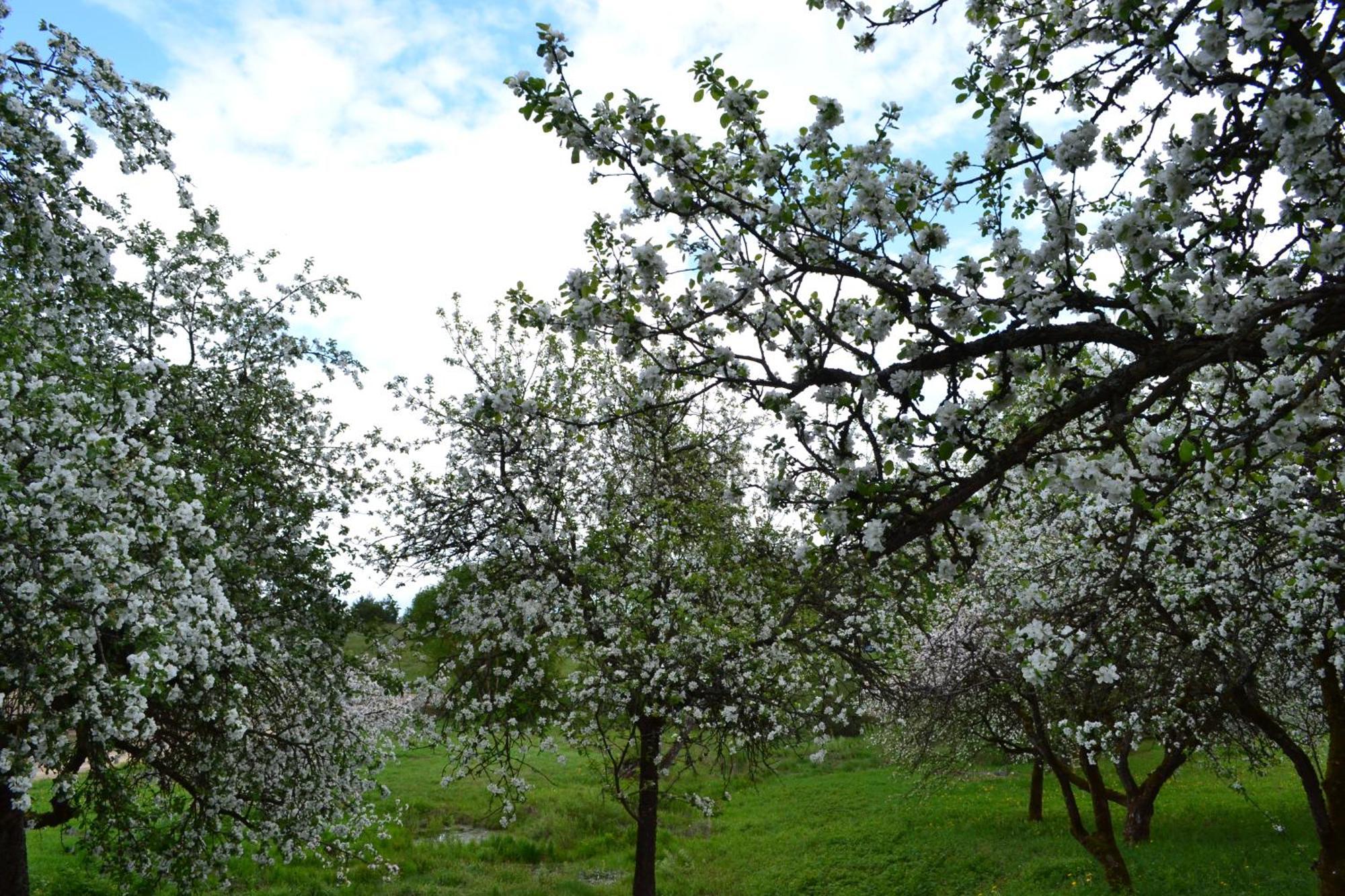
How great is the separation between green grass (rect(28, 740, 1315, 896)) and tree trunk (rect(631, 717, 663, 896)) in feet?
4.44

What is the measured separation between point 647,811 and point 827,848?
6.78m

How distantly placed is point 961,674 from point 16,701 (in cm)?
1254

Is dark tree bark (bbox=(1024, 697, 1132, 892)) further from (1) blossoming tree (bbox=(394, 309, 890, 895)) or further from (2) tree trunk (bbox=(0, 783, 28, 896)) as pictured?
(2) tree trunk (bbox=(0, 783, 28, 896))

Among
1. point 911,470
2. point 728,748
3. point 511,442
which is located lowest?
point 728,748

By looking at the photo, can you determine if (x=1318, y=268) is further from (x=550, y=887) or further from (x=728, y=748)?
(x=550, y=887)

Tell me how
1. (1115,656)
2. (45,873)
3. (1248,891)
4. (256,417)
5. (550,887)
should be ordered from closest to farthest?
(1115,656)
(256,417)
(1248,891)
(45,873)
(550,887)

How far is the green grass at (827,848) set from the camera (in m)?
13.7

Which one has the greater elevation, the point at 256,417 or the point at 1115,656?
the point at 256,417

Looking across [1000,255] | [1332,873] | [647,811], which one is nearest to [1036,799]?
[1332,873]

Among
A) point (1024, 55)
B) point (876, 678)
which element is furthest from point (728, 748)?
point (1024, 55)

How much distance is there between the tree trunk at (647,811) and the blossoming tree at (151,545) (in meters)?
3.97

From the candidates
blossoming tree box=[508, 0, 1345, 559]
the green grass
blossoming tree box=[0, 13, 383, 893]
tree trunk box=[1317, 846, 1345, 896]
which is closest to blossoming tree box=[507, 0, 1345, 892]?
blossoming tree box=[508, 0, 1345, 559]

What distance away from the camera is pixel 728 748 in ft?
43.4

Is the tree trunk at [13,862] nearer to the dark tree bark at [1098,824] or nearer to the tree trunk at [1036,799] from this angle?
the dark tree bark at [1098,824]
